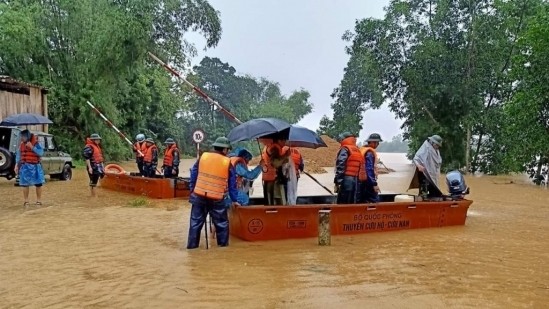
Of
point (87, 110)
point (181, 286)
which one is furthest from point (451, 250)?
point (87, 110)

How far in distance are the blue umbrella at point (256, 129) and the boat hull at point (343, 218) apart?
1.05 m

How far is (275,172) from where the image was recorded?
8797 mm

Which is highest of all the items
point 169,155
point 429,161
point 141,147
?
point 141,147

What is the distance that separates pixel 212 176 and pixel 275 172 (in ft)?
5.86

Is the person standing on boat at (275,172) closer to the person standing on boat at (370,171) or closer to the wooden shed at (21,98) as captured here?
the person standing on boat at (370,171)

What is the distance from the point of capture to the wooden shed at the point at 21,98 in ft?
66.0

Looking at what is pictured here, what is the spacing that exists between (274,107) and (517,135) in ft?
127

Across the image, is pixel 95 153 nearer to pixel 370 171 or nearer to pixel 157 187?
pixel 157 187

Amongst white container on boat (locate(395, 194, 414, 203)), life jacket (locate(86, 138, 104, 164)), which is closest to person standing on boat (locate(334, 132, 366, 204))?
white container on boat (locate(395, 194, 414, 203))

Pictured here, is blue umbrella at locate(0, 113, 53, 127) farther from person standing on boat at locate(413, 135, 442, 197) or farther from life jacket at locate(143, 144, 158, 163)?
person standing on boat at locate(413, 135, 442, 197)

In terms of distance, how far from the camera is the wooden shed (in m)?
20.1

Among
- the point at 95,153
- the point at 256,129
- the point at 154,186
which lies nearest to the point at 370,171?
the point at 256,129

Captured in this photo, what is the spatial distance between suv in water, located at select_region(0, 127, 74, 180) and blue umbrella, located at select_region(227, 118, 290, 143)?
9.82 meters

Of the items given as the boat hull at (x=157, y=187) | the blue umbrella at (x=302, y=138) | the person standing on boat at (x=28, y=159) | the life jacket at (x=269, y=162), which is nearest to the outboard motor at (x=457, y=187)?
the blue umbrella at (x=302, y=138)
